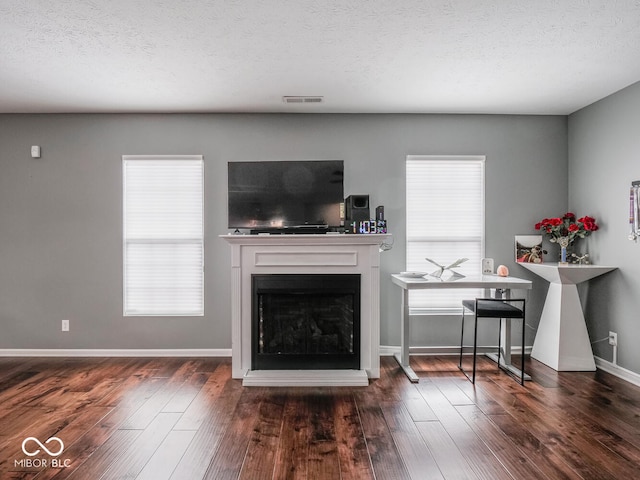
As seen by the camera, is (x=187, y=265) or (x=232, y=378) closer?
(x=232, y=378)

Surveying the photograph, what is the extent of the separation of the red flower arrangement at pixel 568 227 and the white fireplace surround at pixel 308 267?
6.15 ft

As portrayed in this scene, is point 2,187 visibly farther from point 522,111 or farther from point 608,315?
point 608,315

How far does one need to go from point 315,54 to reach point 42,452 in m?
3.05

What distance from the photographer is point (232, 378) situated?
3613mm

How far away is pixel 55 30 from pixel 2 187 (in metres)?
2.44

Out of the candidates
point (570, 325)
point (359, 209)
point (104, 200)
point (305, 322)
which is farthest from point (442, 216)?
point (104, 200)

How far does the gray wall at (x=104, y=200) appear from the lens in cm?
429

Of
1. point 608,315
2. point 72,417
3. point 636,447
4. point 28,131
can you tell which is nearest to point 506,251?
point 608,315

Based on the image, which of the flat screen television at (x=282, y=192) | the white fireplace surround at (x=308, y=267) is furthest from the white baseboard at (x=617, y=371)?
the flat screen television at (x=282, y=192)

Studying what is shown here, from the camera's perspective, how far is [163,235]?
431cm

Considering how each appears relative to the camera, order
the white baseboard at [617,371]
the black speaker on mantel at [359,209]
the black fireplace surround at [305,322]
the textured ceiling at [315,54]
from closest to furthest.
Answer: the textured ceiling at [315,54], the white baseboard at [617,371], the black fireplace surround at [305,322], the black speaker on mantel at [359,209]

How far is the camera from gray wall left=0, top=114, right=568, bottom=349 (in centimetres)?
429

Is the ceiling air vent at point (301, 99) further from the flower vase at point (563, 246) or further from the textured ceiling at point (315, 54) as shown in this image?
the flower vase at point (563, 246)

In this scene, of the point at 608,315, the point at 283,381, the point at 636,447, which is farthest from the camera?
the point at 608,315
